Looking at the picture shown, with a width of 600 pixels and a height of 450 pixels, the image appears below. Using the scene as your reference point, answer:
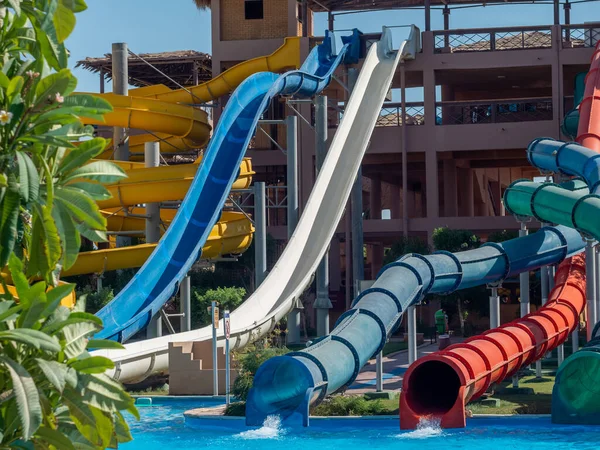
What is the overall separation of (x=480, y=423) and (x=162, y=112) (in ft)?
51.1

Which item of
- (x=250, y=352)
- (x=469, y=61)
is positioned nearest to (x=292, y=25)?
(x=469, y=61)

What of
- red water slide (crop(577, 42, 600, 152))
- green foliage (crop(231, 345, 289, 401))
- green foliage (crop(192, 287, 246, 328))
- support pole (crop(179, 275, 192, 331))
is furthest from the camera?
green foliage (crop(192, 287, 246, 328))

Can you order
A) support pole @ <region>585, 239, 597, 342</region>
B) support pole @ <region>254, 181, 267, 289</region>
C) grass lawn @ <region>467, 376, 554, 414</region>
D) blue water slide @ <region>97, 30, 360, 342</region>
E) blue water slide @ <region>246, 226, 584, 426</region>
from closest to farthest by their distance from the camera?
blue water slide @ <region>246, 226, 584, 426</region>, grass lawn @ <region>467, 376, 554, 414</region>, support pole @ <region>585, 239, 597, 342</region>, blue water slide @ <region>97, 30, 360, 342</region>, support pole @ <region>254, 181, 267, 289</region>

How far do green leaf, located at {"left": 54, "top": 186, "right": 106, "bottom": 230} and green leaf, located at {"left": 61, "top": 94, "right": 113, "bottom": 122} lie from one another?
0.42 metres

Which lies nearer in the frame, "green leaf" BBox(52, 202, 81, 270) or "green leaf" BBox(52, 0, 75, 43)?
"green leaf" BBox(52, 202, 81, 270)

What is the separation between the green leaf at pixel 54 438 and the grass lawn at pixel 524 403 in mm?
10782

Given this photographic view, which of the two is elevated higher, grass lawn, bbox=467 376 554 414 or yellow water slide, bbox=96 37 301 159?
yellow water slide, bbox=96 37 301 159

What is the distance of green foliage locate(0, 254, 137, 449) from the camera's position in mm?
5590

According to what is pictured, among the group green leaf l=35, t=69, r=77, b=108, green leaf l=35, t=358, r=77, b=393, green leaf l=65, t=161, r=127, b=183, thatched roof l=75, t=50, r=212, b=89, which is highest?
thatched roof l=75, t=50, r=212, b=89

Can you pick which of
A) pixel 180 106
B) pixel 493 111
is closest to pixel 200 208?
pixel 180 106

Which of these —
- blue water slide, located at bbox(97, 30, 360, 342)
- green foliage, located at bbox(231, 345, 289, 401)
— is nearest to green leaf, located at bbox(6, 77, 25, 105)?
green foliage, located at bbox(231, 345, 289, 401)

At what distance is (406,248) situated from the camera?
29641 millimetres

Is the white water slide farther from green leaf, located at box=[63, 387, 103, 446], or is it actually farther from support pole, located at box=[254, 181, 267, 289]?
green leaf, located at box=[63, 387, 103, 446]

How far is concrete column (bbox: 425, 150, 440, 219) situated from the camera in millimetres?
32531
